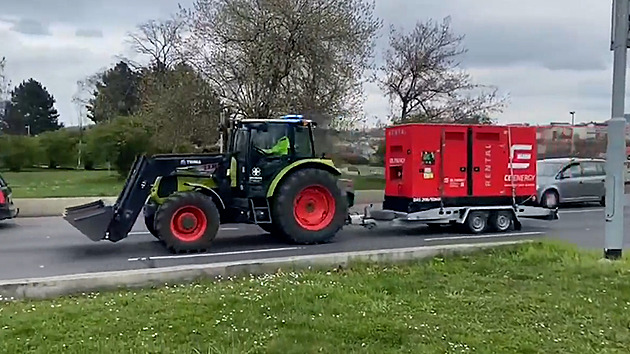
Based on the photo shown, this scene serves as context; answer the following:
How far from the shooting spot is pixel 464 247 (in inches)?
368

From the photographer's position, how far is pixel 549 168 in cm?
2078

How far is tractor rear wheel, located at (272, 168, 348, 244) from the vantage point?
40.4ft

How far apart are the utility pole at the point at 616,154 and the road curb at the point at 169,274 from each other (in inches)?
73.8

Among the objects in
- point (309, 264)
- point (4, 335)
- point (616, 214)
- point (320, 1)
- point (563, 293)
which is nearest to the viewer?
point (4, 335)

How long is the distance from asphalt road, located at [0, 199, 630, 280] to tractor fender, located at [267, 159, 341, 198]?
1.10 meters

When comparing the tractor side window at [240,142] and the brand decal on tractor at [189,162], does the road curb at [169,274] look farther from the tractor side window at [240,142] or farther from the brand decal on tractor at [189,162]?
the tractor side window at [240,142]

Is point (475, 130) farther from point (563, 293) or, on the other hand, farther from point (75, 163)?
point (75, 163)

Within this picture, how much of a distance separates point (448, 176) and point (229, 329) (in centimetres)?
933

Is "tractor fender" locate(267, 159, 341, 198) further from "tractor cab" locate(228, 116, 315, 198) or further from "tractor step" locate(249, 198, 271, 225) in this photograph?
"tractor step" locate(249, 198, 271, 225)

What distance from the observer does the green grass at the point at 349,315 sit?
5.05m

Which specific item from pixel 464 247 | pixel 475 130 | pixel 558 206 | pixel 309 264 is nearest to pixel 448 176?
pixel 475 130

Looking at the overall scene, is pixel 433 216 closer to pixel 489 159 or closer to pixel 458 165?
pixel 458 165

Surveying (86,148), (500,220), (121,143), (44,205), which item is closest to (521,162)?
(500,220)

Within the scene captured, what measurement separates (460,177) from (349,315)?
28.8ft
